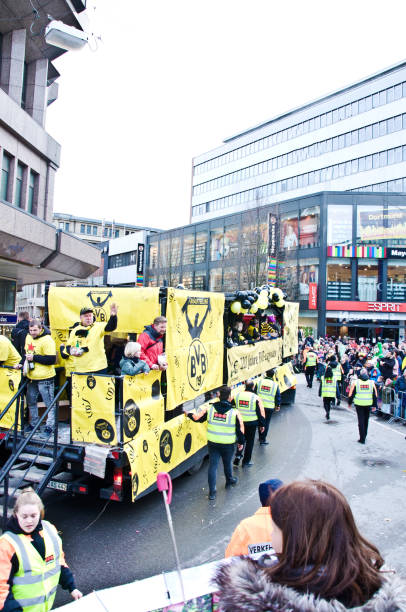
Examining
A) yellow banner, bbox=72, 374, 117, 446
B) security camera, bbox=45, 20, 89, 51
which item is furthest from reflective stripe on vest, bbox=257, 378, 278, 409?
security camera, bbox=45, 20, 89, 51

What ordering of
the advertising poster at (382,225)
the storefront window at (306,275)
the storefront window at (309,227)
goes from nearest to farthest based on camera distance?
the advertising poster at (382,225)
the storefront window at (306,275)
the storefront window at (309,227)

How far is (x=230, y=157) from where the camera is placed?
191 feet

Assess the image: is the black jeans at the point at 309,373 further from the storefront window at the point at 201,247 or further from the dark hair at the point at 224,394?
the storefront window at the point at 201,247

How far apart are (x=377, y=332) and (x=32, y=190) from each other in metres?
30.1

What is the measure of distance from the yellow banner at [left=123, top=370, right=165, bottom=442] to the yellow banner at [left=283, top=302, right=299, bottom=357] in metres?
10.2

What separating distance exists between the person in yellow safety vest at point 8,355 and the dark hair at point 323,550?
5.76 m

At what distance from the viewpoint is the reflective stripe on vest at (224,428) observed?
6867 millimetres

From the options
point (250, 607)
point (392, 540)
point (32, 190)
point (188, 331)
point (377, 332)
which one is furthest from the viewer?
point (377, 332)

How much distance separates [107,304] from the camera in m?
7.22

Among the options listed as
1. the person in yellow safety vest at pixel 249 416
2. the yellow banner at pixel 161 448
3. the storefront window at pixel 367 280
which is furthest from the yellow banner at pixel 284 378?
the storefront window at pixel 367 280

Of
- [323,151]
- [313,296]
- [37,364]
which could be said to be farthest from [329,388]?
[323,151]

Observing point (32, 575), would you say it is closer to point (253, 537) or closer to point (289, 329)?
point (253, 537)

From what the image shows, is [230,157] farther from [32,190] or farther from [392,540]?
[392,540]

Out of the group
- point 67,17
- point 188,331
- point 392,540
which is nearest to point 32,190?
point 67,17
